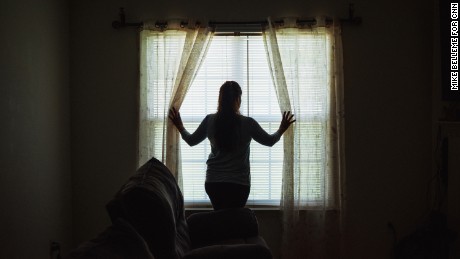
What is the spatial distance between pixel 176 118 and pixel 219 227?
1.13 m

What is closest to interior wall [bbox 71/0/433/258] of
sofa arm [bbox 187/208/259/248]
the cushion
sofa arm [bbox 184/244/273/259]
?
sofa arm [bbox 187/208/259/248]

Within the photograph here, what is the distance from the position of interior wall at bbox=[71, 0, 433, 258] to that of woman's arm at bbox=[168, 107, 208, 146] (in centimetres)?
42

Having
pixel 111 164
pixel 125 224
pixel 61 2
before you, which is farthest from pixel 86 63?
pixel 125 224

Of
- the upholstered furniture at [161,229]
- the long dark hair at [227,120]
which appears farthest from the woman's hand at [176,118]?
the upholstered furniture at [161,229]

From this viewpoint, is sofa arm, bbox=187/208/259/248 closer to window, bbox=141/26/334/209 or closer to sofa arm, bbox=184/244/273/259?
sofa arm, bbox=184/244/273/259

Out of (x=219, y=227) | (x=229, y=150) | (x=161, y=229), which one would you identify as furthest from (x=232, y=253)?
(x=229, y=150)

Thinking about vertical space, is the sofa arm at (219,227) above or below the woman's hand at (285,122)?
below

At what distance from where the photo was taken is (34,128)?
3.38 meters

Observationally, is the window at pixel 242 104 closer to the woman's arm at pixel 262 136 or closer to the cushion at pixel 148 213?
the woman's arm at pixel 262 136

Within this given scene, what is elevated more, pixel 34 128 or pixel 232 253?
pixel 34 128

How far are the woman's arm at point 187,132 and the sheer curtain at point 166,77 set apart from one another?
3.9 inches

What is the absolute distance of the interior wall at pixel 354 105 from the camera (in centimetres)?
401

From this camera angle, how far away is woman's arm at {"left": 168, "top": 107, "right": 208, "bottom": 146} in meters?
3.55

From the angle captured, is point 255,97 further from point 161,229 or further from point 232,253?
point 161,229
